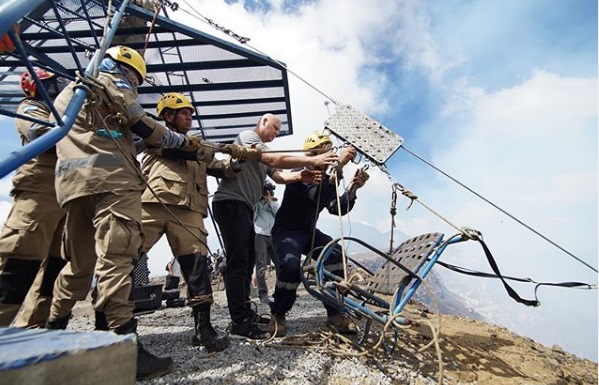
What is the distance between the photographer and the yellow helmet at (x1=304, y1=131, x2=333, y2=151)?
3.64 metres

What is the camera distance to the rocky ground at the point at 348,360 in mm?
2102

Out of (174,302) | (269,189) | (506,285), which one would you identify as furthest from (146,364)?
(269,189)

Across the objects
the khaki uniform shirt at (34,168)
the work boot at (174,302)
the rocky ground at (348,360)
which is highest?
the khaki uniform shirt at (34,168)

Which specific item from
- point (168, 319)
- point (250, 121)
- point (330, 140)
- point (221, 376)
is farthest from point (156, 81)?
point (221, 376)

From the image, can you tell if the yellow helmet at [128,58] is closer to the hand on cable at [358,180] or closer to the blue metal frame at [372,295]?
the blue metal frame at [372,295]

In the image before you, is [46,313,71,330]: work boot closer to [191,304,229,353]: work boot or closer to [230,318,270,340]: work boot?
[191,304,229,353]: work boot

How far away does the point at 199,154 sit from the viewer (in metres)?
2.65

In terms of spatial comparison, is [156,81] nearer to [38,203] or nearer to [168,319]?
[38,203]

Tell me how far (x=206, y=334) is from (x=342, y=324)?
130 cm

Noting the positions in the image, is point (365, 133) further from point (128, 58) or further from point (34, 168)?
point (34, 168)

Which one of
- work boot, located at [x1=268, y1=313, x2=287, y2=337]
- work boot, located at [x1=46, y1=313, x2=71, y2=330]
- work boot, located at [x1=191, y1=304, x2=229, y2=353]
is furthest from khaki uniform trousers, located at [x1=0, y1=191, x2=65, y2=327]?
work boot, located at [x1=268, y1=313, x2=287, y2=337]

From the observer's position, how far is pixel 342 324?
3.15 metres

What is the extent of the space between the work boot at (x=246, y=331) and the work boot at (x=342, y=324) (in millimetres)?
687

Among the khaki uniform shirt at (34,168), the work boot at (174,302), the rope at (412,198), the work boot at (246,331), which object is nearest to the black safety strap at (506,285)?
the rope at (412,198)
